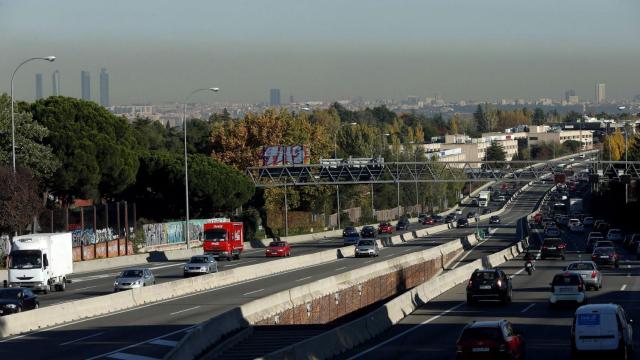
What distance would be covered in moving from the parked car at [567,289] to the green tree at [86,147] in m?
47.6

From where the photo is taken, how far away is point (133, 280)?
168 ft

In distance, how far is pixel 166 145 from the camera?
164 meters

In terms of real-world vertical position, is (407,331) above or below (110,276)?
above

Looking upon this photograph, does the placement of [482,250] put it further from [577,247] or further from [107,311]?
[107,311]

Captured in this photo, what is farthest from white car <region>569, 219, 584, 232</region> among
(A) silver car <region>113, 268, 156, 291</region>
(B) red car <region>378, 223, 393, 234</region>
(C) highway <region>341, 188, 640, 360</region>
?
(A) silver car <region>113, 268, 156, 291</region>

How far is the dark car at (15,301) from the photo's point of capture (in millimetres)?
38656

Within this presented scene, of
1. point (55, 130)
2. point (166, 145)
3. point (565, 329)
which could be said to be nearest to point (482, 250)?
point (55, 130)

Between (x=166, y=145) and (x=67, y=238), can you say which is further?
(x=166, y=145)

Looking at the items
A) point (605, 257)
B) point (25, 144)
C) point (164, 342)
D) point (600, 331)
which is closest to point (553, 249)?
point (605, 257)

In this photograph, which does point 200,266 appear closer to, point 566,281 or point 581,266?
point 581,266

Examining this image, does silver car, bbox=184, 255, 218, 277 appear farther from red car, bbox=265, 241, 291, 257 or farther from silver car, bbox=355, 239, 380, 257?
silver car, bbox=355, 239, 380, 257

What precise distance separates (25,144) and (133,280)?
26504 millimetres

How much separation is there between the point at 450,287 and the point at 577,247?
39102 mm

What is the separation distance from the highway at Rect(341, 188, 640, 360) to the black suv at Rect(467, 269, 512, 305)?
40 cm
